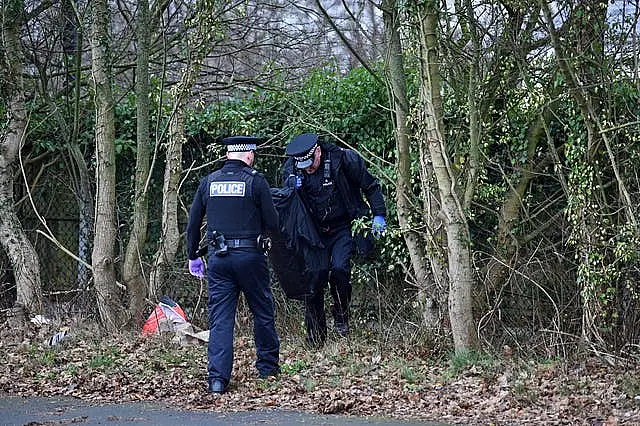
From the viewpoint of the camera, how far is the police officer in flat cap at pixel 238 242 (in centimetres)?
759

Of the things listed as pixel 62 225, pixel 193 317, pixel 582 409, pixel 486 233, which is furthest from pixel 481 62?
pixel 62 225

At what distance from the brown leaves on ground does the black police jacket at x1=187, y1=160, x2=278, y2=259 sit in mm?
1256

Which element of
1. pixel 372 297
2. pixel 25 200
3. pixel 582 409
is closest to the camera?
pixel 582 409

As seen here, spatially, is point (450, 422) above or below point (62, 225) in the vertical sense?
below

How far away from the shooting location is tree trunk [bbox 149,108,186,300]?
10.8 m

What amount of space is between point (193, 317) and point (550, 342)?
447cm

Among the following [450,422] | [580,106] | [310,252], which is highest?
[580,106]

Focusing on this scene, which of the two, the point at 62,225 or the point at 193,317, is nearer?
the point at 193,317

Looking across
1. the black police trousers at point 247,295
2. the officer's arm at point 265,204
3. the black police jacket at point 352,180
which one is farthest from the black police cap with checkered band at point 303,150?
the black police trousers at point 247,295

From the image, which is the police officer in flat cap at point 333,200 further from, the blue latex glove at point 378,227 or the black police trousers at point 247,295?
the black police trousers at point 247,295

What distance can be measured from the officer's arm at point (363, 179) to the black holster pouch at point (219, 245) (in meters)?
2.13

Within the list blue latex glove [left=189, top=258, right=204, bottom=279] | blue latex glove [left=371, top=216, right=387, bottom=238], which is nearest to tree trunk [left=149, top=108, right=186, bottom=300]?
blue latex glove [left=189, top=258, right=204, bottom=279]

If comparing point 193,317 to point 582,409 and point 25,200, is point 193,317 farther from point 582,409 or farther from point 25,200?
point 582,409

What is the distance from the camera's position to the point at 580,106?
26.3ft
